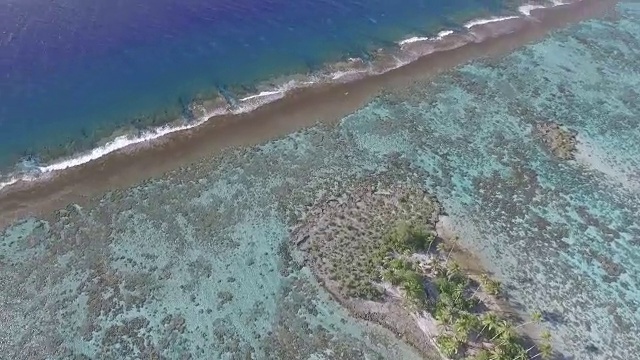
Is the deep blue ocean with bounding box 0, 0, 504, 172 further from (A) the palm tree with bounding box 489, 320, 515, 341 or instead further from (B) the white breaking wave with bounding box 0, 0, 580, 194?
(A) the palm tree with bounding box 489, 320, 515, 341

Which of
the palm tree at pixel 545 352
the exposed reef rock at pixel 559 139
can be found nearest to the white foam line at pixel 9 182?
the palm tree at pixel 545 352

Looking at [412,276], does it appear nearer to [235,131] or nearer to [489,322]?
[489,322]

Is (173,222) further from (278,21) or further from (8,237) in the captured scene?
(278,21)

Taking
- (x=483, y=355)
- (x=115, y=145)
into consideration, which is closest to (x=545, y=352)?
(x=483, y=355)

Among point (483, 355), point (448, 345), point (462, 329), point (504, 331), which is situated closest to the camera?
point (483, 355)

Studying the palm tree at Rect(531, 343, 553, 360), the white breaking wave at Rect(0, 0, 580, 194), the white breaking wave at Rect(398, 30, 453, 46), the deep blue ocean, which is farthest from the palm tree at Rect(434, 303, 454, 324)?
the white breaking wave at Rect(398, 30, 453, 46)
